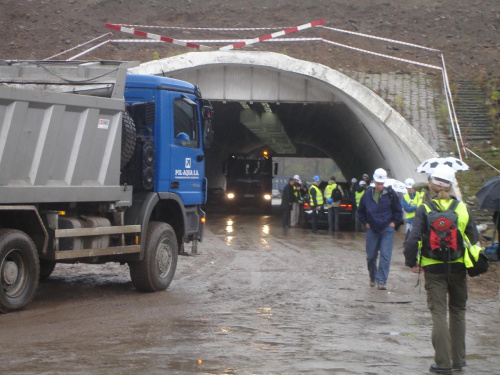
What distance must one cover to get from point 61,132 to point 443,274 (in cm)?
497

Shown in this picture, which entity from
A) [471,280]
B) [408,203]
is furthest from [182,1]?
[471,280]

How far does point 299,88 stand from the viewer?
26.4m

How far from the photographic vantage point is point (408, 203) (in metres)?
15.9

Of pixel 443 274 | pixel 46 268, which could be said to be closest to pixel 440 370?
pixel 443 274

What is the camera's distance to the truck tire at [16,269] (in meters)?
9.07

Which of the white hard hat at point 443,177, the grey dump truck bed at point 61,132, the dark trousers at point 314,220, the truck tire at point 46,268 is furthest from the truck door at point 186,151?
the dark trousers at point 314,220

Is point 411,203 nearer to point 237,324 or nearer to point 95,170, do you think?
point 95,170

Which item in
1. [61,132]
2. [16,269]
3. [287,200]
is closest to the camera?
[16,269]

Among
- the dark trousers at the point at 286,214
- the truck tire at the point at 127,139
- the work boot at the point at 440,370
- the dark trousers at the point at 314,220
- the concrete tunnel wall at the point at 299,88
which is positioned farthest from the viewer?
the dark trousers at the point at 286,214

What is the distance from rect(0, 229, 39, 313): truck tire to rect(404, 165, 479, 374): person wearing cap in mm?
4480

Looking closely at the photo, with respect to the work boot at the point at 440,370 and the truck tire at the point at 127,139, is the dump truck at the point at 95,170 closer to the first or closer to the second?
the truck tire at the point at 127,139

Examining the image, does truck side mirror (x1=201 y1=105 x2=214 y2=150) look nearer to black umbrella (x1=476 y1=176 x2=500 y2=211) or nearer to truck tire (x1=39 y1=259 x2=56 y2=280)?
truck tire (x1=39 y1=259 x2=56 y2=280)

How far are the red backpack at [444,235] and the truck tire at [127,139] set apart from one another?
17.3 ft

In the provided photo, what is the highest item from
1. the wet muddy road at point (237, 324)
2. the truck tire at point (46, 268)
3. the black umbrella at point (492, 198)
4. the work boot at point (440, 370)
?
the black umbrella at point (492, 198)
